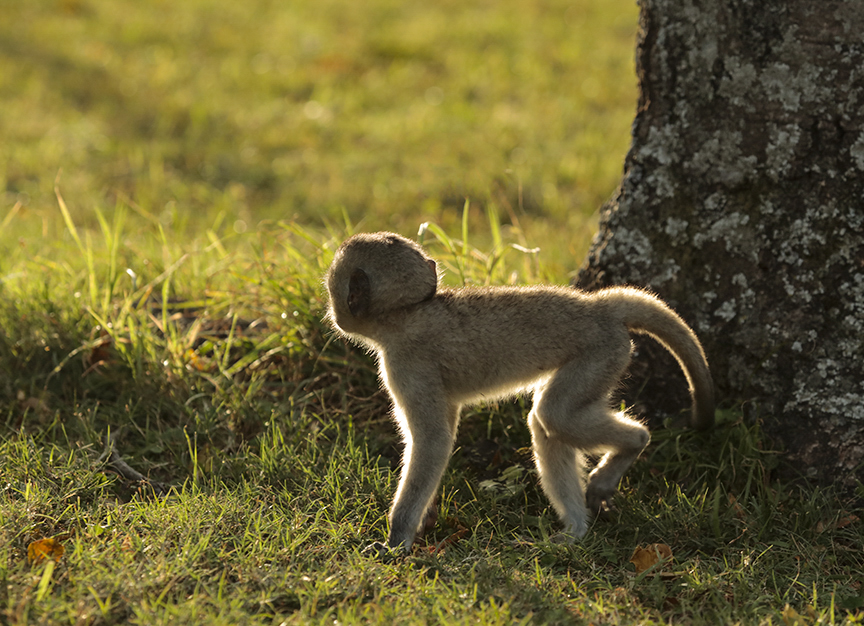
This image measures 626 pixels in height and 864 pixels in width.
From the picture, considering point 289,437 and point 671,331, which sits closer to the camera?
point 671,331

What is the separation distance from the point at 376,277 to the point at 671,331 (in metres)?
1.28

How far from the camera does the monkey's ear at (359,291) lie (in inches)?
144

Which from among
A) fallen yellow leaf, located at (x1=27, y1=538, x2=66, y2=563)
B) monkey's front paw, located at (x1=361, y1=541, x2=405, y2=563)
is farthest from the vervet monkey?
fallen yellow leaf, located at (x1=27, y1=538, x2=66, y2=563)

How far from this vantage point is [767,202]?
410 centimetres

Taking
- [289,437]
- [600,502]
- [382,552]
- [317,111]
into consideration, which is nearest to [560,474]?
[600,502]

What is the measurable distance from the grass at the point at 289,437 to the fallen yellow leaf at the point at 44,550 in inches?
0.8

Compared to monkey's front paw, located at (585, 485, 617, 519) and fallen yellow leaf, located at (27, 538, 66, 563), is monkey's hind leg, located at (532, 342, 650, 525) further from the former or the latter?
fallen yellow leaf, located at (27, 538, 66, 563)

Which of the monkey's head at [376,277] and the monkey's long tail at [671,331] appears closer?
the monkey's head at [376,277]

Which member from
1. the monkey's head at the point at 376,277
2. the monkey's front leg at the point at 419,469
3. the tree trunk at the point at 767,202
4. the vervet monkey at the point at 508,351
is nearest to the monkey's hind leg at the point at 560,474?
the vervet monkey at the point at 508,351

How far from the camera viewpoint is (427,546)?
351 centimetres

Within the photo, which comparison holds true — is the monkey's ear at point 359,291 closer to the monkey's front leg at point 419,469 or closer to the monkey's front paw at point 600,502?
the monkey's front leg at point 419,469

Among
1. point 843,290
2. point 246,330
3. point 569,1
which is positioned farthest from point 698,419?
point 569,1

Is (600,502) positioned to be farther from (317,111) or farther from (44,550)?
(317,111)

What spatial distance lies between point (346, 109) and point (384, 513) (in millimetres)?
7058
